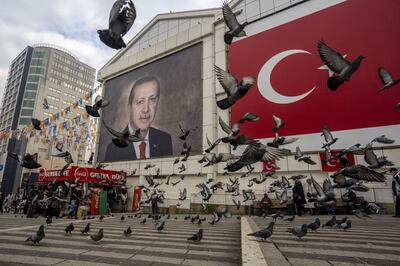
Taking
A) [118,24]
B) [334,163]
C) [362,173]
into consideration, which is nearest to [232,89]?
[118,24]

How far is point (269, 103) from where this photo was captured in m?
18.1

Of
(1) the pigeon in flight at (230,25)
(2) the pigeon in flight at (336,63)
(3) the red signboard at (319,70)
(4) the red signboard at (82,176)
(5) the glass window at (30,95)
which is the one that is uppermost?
(5) the glass window at (30,95)

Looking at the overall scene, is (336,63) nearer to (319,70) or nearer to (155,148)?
(319,70)

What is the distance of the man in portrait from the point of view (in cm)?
2373

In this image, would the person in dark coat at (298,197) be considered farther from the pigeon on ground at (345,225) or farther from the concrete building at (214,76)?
the pigeon on ground at (345,225)

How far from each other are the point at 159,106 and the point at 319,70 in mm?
15236

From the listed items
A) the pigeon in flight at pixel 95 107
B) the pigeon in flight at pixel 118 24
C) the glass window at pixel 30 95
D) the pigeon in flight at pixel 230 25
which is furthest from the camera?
the glass window at pixel 30 95

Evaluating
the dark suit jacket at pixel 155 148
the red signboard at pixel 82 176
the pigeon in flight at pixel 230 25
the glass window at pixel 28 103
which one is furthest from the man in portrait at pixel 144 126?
the glass window at pixel 28 103

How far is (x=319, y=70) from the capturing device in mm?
16641

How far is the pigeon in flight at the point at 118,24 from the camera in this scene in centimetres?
405

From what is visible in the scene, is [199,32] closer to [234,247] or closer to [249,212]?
[249,212]

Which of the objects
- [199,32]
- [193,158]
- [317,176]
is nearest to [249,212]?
[317,176]

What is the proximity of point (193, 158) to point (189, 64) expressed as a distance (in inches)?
383

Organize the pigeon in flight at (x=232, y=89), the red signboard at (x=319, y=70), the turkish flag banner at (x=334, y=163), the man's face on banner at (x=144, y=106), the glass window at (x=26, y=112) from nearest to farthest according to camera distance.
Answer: the pigeon in flight at (x=232, y=89) → the red signboard at (x=319, y=70) → the turkish flag banner at (x=334, y=163) → the man's face on banner at (x=144, y=106) → the glass window at (x=26, y=112)
